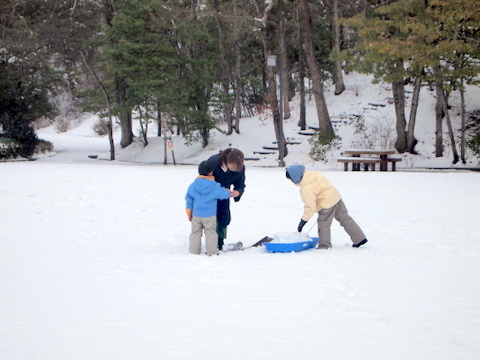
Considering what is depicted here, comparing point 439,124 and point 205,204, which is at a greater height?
point 439,124

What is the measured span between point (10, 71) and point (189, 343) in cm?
3104

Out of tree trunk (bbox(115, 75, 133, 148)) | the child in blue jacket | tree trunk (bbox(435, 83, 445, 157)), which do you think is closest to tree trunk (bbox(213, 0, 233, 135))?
Result: tree trunk (bbox(115, 75, 133, 148))


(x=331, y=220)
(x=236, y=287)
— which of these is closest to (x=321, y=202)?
(x=331, y=220)

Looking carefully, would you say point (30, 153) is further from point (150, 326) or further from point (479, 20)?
point (150, 326)

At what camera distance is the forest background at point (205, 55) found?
763 inches

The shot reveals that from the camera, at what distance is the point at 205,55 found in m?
31.8

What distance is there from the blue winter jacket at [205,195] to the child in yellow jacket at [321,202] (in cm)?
90

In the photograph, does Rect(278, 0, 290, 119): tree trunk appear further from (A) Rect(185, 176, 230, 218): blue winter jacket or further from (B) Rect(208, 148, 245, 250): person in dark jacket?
(A) Rect(185, 176, 230, 218): blue winter jacket

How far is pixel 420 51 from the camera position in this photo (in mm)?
18281

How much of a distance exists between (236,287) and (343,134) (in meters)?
22.6

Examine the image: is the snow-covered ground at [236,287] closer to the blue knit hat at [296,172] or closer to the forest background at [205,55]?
the blue knit hat at [296,172]

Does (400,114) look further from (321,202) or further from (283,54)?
(321,202)

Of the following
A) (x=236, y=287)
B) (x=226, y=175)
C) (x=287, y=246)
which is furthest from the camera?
(x=226, y=175)

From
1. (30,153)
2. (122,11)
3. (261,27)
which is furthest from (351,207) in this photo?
(30,153)
